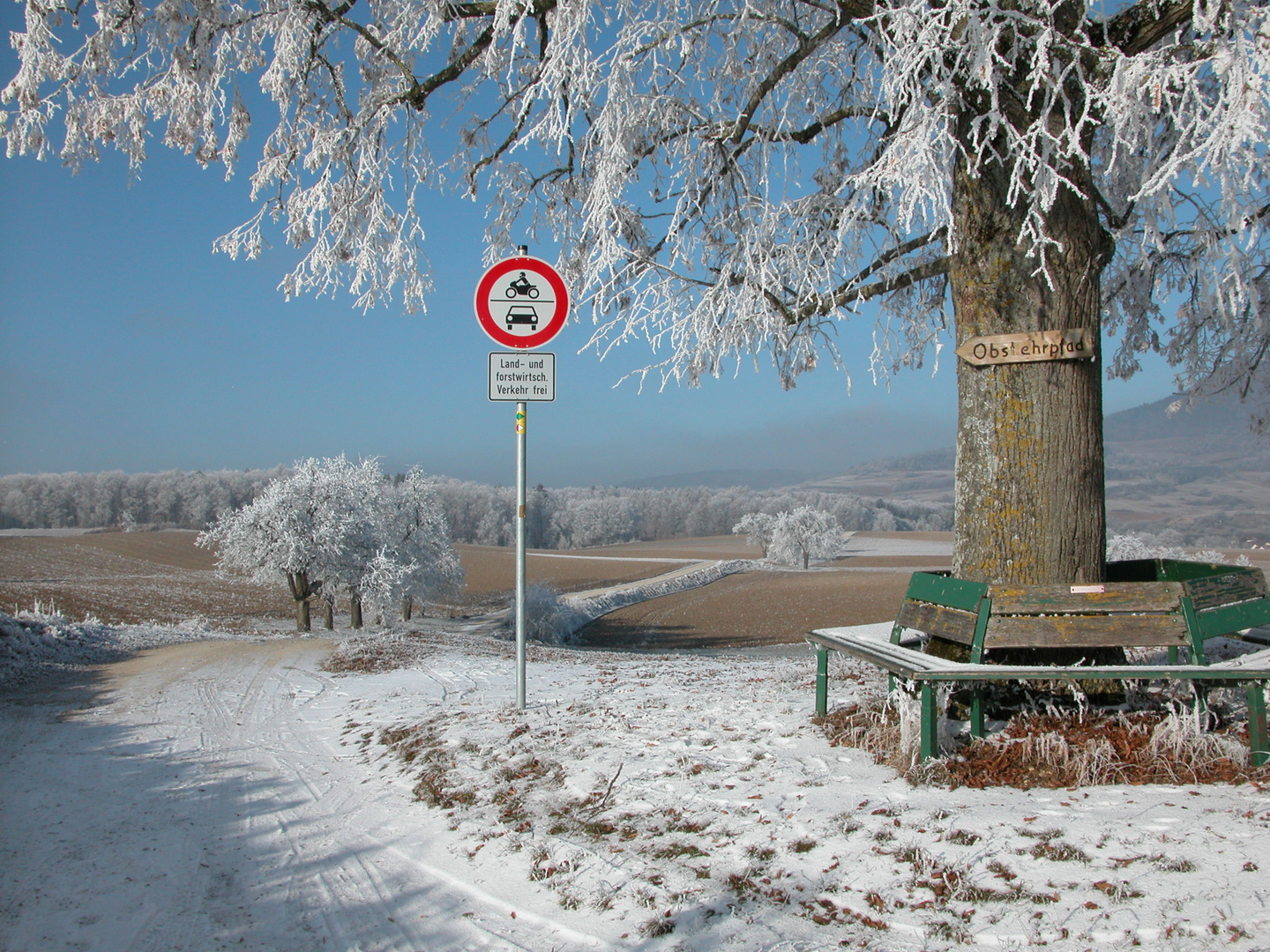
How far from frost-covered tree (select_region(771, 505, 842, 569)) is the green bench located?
2570 inches

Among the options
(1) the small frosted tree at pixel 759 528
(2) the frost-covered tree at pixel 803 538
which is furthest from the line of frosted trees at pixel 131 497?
(1) the small frosted tree at pixel 759 528

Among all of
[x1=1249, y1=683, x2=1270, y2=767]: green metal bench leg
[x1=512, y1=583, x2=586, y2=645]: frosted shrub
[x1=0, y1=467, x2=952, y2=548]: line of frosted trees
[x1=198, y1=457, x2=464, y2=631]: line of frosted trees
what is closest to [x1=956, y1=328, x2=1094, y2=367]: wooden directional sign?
[x1=1249, y1=683, x2=1270, y2=767]: green metal bench leg

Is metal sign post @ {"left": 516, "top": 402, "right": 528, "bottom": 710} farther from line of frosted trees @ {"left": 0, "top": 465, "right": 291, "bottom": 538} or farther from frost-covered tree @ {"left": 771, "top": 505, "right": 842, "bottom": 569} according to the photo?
frost-covered tree @ {"left": 771, "top": 505, "right": 842, "bottom": 569}

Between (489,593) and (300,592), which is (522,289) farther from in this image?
(489,593)

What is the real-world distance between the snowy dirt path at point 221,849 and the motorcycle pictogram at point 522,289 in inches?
130

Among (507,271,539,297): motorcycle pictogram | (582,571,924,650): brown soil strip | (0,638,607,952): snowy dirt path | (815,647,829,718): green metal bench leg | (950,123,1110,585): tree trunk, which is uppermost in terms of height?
(507,271,539,297): motorcycle pictogram

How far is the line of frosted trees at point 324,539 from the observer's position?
2719 centimetres

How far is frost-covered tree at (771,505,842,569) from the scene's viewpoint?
68.9m

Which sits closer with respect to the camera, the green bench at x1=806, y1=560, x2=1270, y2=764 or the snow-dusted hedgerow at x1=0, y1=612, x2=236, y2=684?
the green bench at x1=806, y1=560, x2=1270, y2=764

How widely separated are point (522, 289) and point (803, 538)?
65.8 m

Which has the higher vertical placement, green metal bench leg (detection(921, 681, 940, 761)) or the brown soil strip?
green metal bench leg (detection(921, 681, 940, 761))

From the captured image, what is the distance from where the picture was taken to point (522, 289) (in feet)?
17.8

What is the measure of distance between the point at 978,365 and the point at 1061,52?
5.60 feet

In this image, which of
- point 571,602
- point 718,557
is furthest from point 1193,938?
point 718,557
